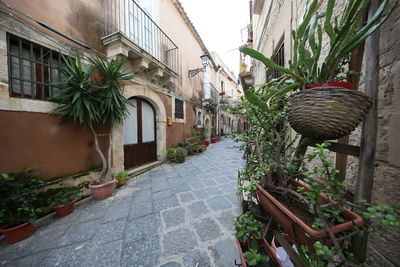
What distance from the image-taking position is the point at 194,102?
799cm

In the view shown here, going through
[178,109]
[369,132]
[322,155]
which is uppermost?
→ [178,109]

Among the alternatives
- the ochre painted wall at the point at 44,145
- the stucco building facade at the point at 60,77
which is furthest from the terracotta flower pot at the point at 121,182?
the ochre painted wall at the point at 44,145

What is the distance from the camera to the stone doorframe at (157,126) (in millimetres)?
3479

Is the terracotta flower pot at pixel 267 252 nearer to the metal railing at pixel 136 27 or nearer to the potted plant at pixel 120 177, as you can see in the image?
the potted plant at pixel 120 177

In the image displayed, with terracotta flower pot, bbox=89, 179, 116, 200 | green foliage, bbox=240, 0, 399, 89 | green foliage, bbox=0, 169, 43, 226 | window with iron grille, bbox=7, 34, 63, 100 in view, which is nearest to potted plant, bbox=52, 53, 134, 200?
terracotta flower pot, bbox=89, 179, 116, 200

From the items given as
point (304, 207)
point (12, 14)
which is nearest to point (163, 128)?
point (12, 14)

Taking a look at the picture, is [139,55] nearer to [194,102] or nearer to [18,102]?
[18,102]

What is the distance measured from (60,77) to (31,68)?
37 cm

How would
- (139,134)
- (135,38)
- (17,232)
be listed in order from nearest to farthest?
(17,232)
(135,38)
(139,134)

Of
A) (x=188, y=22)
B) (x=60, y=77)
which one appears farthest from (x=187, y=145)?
(x=188, y=22)

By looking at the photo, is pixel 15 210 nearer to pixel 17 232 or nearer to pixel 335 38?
pixel 17 232

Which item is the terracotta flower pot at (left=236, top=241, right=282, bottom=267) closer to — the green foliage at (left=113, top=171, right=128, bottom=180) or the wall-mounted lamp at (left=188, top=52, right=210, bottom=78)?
the green foliage at (left=113, top=171, right=128, bottom=180)

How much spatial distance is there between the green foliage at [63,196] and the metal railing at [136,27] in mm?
3619

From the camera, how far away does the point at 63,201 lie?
220cm
